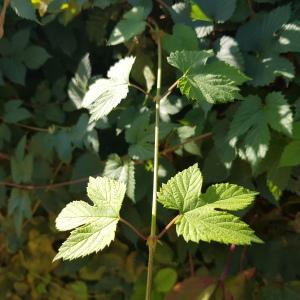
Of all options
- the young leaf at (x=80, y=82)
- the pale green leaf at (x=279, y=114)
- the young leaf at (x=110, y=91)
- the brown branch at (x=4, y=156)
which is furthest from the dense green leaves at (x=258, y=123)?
the brown branch at (x=4, y=156)

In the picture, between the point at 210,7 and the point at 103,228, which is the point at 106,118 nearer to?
the point at 210,7

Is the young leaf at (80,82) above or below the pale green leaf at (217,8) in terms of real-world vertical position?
below

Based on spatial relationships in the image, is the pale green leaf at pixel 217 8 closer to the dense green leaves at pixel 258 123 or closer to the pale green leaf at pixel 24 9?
the dense green leaves at pixel 258 123

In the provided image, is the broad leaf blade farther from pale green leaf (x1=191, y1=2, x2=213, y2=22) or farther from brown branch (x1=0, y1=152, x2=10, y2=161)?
brown branch (x1=0, y1=152, x2=10, y2=161)

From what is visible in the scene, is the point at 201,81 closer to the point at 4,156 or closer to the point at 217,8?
the point at 217,8

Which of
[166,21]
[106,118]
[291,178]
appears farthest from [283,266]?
[166,21]

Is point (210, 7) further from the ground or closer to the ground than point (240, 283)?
further from the ground

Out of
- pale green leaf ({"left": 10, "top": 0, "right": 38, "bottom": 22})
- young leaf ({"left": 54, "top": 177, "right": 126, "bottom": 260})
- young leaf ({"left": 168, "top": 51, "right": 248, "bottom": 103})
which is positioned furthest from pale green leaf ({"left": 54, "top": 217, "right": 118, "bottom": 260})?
pale green leaf ({"left": 10, "top": 0, "right": 38, "bottom": 22})
